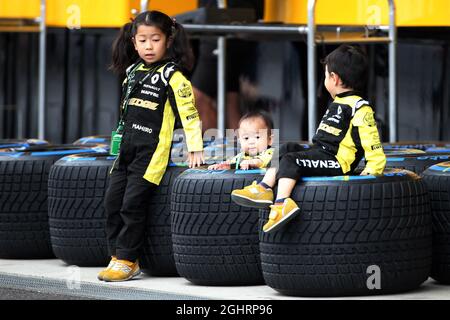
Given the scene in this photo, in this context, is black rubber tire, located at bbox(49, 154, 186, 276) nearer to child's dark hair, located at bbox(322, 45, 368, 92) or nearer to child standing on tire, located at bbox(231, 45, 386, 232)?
child standing on tire, located at bbox(231, 45, 386, 232)

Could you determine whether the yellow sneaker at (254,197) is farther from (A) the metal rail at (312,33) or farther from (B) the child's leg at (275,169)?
(A) the metal rail at (312,33)

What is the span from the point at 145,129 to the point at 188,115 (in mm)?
261

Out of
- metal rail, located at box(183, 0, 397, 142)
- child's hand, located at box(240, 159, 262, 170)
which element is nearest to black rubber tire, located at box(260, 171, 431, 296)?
child's hand, located at box(240, 159, 262, 170)

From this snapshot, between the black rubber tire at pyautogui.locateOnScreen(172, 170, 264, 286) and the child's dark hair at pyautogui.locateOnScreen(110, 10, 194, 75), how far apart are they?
0.85 metres

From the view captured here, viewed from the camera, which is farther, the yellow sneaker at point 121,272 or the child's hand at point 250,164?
the yellow sneaker at point 121,272

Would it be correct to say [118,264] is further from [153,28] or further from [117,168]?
[153,28]

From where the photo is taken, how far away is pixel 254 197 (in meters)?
6.21

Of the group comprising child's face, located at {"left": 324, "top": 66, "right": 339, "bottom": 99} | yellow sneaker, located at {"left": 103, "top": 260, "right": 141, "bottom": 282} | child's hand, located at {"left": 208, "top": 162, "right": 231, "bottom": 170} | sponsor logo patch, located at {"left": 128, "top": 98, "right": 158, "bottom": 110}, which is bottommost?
yellow sneaker, located at {"left": 103, "top": 260, "right": 141, "bottom": 282}

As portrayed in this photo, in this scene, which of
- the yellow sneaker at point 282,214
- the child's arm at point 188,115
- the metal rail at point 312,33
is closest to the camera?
the yellow sneaker at point 282,214

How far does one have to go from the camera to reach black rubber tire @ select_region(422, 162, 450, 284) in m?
6.50

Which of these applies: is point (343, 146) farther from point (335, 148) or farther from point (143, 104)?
point (143, 104)

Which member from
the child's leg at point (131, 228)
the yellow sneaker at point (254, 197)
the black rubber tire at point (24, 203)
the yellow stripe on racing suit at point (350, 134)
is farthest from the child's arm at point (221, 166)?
the black rubber tire at point (24, 203)

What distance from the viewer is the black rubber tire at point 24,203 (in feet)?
25.7

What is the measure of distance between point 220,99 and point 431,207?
5401 mm
